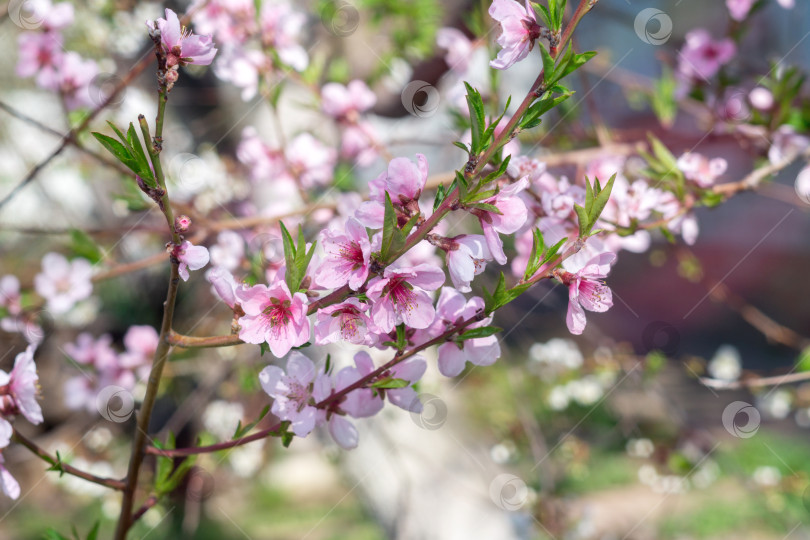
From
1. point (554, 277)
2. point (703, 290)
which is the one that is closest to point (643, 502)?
point (703, 290)

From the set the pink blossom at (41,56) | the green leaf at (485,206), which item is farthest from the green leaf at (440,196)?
the pink blossom at (41,56)

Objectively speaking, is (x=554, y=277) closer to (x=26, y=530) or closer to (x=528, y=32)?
(x=528, y=32)

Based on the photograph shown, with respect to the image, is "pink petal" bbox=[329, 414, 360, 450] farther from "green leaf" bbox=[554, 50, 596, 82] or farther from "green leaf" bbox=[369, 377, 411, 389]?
"green leaf" bbox=[554, 50, 596, 82]

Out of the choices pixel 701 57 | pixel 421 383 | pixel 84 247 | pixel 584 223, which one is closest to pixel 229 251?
pixel 84 247

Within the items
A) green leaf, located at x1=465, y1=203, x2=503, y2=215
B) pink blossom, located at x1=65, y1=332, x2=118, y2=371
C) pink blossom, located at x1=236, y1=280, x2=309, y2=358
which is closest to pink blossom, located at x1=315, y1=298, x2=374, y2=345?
pink blossom, located at x1=236, y1=280, x2=309, y2=358

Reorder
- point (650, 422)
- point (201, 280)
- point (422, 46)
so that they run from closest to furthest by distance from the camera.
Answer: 1. point (422, 46)
2. point (201, 280)
3. point (650, 422)

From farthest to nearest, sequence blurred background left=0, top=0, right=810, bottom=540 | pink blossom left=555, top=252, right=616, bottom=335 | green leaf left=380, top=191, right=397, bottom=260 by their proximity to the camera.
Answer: blurred background left=0, top=0, right=810, bottom=540 < pink blossom left=555, top=252, right=616, bottom=335 < green leaf left=380, top=191, right=397, bottom=260

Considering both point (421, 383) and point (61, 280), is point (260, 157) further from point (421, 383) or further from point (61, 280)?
point (421, 383)
